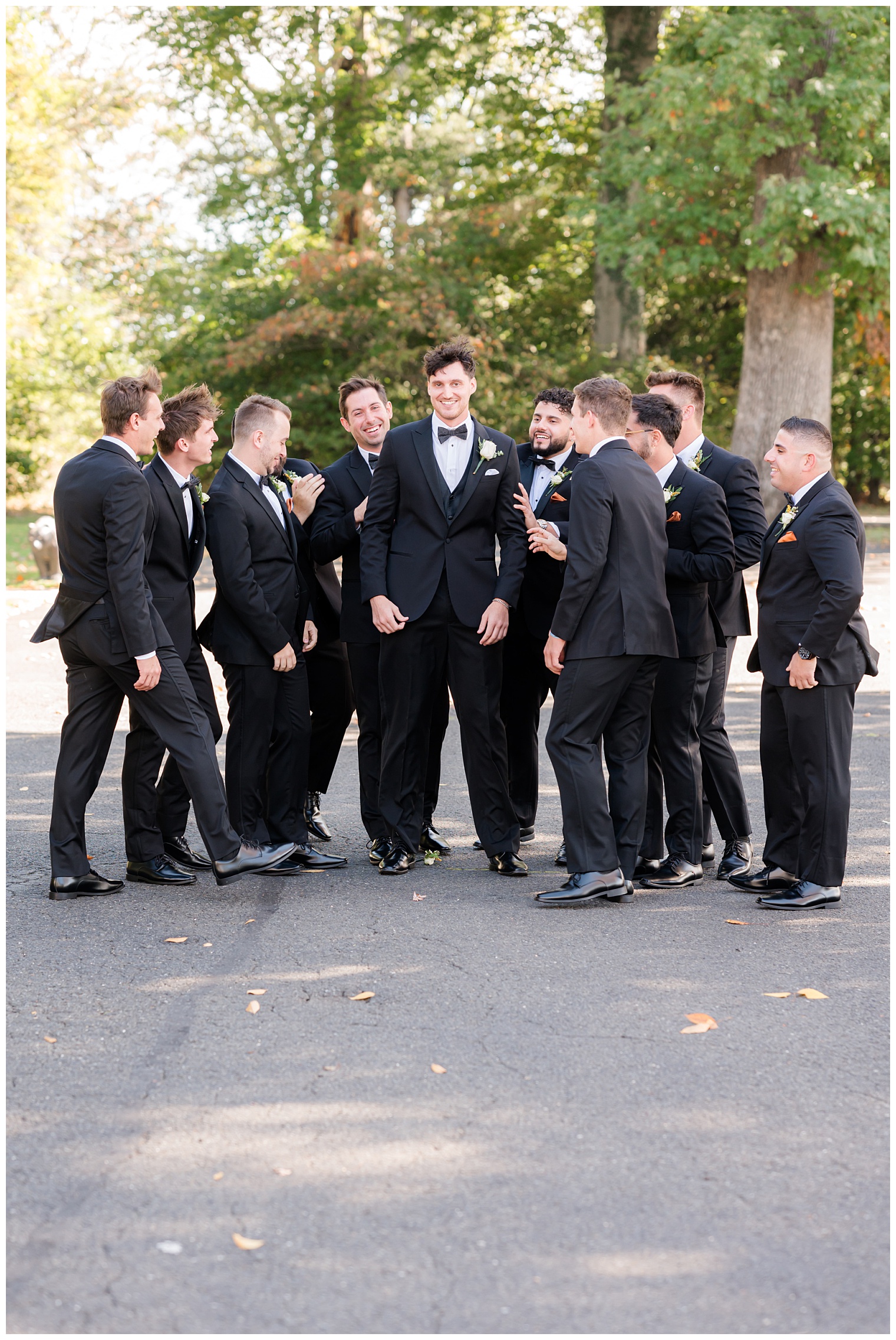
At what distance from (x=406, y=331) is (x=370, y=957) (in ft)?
61.3

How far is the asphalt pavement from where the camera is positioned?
2.99m

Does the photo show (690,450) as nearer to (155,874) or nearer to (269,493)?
(269,493)

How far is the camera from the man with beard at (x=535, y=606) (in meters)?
6.75

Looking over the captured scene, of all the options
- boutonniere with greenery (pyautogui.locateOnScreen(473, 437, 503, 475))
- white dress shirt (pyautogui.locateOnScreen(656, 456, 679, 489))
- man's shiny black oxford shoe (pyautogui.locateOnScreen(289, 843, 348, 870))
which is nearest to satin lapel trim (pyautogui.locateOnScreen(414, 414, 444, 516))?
boutonniere with greenery (pyautogui.locateOnScreen(473, 437, 503, 475))

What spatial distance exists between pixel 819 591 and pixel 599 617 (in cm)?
97

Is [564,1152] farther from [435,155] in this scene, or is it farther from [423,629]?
[435,155]

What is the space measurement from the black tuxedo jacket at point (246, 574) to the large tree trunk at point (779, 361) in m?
14.2

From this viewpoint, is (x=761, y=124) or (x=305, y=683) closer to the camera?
(x=305, y=683)

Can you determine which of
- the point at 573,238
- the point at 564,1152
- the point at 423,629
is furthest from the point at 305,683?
the point at 573,238

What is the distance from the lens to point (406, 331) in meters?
22.6

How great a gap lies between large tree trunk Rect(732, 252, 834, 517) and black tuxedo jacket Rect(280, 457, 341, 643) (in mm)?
13419

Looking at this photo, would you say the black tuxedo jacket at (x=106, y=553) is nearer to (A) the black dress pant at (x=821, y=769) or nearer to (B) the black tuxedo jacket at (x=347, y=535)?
(B) the black tuxedo jacket at (x=347, y=535)

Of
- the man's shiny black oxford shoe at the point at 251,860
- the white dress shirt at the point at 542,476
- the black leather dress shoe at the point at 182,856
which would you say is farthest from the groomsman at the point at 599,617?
the black leather dress shoe at the point at 182,856

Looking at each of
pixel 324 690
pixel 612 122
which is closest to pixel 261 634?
pixel 324 690
